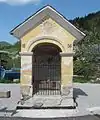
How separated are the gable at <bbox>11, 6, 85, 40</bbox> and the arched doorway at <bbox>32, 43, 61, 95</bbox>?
2.26m

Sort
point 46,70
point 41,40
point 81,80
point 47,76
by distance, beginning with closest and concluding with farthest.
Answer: point 41,40 → point 46,70 → point 47,76 → point 81,80

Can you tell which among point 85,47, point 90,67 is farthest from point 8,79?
point 85,47

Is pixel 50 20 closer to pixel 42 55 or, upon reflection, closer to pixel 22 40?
pixel 22 40

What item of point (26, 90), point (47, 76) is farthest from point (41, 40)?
point (47, 76)

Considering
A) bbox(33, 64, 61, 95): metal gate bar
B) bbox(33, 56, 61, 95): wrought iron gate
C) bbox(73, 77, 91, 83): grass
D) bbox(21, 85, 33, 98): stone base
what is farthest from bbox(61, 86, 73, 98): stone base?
bbox(73, 77, 91, 83): grass

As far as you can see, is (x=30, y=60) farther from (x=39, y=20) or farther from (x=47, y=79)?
(x=47, y=79)

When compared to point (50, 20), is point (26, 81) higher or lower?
lower

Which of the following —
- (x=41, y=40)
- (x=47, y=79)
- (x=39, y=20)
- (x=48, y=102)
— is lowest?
(x=48, y=102)

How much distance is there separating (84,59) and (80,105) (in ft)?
75.4

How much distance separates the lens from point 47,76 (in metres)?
24.0

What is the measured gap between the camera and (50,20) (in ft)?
65.9

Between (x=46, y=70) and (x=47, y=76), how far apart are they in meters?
0.66

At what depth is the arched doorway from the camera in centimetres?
2234

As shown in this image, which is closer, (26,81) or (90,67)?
(26,81)
